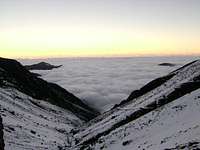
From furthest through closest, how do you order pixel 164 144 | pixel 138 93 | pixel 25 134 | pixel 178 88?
pixel 138 93 < pixel 178 88 < pixel 25 134 < pixel 164 144

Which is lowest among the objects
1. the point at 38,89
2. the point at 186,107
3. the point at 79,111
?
the point at 79,111

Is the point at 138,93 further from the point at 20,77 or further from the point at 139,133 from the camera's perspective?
the point at 139,133

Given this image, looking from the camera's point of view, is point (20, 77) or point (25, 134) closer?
point (25, 134)

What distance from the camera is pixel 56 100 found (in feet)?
285

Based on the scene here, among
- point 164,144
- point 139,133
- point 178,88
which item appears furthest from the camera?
point 178,88

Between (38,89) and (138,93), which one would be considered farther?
(38,89)

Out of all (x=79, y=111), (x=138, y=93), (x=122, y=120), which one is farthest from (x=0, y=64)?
(x=122, y=120)

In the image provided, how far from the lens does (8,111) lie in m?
43.9

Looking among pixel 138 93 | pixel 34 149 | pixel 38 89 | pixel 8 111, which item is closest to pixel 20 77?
pixel 38 89

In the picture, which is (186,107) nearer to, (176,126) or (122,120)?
(176,126)

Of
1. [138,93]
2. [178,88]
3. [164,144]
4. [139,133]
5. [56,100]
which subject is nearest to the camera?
[164,144]

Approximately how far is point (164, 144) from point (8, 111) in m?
27.2

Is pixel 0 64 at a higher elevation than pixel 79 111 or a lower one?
higher

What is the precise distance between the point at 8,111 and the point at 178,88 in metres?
20.9
